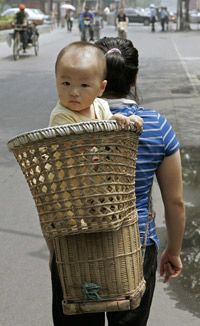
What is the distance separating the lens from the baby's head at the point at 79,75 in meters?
2.35

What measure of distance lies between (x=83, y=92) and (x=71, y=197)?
37 cm

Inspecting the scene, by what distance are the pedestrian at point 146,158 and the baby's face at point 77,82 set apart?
19cm

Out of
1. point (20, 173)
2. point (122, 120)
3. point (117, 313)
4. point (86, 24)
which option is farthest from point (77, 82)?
point (86, 24)

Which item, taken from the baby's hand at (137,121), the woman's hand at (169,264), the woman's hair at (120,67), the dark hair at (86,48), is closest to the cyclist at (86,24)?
the woman's hand at (169,264)

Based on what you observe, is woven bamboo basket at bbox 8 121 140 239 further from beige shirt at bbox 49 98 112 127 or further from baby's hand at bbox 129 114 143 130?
beige shirt at bbox 49 98 112 127

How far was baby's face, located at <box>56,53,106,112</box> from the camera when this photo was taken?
7.70ft

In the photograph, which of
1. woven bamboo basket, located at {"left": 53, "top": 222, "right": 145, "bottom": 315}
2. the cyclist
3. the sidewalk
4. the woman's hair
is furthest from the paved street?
the sidewalk

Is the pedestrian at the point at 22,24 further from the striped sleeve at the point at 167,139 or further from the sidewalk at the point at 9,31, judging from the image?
the striped sleeve at the point at 167,139

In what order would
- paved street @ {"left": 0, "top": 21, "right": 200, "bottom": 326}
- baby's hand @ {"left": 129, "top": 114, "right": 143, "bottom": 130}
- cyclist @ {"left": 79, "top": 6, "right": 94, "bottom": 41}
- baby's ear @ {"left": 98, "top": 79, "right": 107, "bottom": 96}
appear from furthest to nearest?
cyclist @ {"left": 79, "top": 6, "right": 94, "bottom": 41}
paved street @ {"left": 0, "top": 21, "right": 200, "bottom": 326}
baby's ear @ {"left": 98, "top": 79, "right": 107, "bottom": 96}
baby's hand @ {"left": 129, "top": 114, "right": 143, "bottom": 130}

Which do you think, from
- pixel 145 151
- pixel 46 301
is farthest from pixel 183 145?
pixel 145 151

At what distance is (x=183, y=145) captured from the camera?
9.46 meters

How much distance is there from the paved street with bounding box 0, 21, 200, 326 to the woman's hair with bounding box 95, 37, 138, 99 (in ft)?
1.18

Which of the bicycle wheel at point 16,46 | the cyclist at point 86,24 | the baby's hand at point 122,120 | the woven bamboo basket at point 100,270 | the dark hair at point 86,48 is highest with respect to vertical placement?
the dark hair at point 86,48

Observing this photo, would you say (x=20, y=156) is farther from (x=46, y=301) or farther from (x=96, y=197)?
(x=46, y=301)
